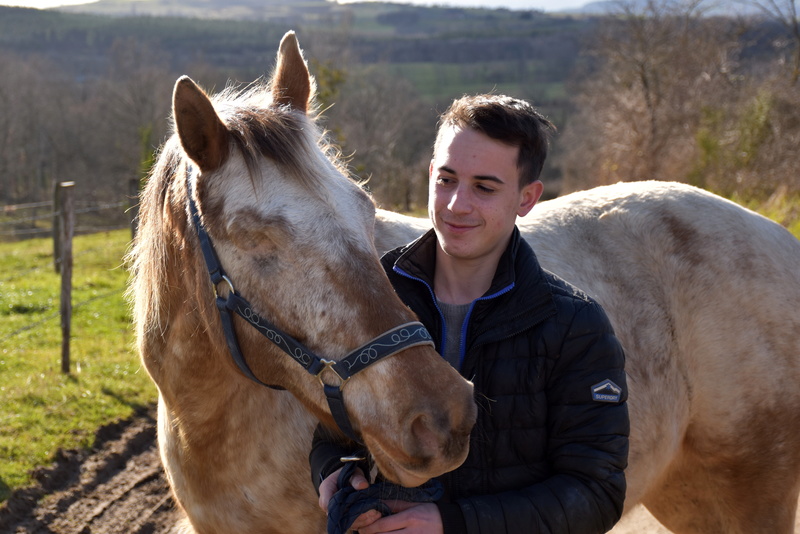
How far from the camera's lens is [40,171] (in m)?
41.6

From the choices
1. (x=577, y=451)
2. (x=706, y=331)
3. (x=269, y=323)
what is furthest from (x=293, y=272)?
(x=706, y=331)

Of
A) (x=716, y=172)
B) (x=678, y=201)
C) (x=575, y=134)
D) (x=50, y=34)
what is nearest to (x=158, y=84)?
(x=575, y=134)

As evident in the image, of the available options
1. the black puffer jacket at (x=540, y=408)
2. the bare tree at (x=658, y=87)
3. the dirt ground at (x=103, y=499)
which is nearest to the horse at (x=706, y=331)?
the black puffer jacket at (x=540, y=408)

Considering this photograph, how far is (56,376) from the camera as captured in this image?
664 cm

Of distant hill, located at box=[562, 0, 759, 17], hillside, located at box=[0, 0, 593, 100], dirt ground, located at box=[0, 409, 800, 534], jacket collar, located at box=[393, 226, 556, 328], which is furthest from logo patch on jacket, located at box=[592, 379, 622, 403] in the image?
hillside, located at box=[0, 0, 593, 100]

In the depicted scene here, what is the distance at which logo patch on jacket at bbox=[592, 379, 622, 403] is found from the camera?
1825 millimetres

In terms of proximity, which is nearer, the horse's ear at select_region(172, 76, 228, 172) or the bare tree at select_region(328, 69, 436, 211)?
the horse's ear at select_region(172, 76, 228, 172)

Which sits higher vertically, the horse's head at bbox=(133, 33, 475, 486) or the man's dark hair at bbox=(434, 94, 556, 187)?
the man's dark hair at bbox=(434, 94, 556, 187)

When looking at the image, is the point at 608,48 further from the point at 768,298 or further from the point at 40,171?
the point at 40,171

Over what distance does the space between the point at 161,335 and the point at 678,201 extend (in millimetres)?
2565

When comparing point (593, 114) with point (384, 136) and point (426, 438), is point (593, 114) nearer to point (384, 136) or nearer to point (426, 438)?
point (384, 136)

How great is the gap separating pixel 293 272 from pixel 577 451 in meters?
0.92

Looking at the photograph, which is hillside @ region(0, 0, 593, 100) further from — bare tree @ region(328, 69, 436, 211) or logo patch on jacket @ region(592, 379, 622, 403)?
logo patch on jacket @ region(592, 379, 622, 403)

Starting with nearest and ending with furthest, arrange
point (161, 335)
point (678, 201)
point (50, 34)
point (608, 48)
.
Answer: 1. point (161, 335)
2. point (678, 201)
3. point (608, 48)
4. point (50, 34)
